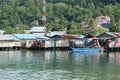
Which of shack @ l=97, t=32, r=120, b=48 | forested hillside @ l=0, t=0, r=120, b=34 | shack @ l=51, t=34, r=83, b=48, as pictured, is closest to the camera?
shack @ l=97, t=32, r=120, b=48

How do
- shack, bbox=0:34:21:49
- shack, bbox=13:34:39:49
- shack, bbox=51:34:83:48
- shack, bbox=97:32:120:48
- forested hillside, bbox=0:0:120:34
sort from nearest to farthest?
shack, bbox=97:32:120:48, shack, bbox=0:34:21:49, shack, bbox=51:34:83:48, shack, bbox=13:34:39:49, forested hillside, bbox=0:0:120:34

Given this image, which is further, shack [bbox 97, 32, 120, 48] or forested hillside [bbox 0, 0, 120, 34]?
forested hillside [bbox 0, 0, 120, 34]

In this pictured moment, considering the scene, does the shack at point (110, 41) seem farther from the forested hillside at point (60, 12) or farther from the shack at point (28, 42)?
the forested hillside at point (60, 12)

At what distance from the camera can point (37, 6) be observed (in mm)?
139125

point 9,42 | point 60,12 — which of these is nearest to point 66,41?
point 9,42

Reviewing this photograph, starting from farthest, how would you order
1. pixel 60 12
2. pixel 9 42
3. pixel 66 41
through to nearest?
pixel 60 12 → pixel 66 41 → pixel 9 42

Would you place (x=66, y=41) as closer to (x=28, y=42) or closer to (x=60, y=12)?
(x=28, y=42)

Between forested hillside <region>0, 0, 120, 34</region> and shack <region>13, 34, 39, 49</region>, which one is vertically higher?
forested hillside <region>0, 0, 120, 34</region>

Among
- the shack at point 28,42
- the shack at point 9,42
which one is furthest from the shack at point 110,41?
the shack at point 9,42

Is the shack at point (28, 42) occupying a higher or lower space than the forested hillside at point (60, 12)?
lower

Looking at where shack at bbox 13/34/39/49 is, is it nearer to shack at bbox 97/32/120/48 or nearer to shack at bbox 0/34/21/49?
shack at bbox 0/34/21/49

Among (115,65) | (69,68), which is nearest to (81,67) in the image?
(69,68)

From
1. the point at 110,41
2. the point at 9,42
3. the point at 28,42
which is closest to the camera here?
the point at 110,41

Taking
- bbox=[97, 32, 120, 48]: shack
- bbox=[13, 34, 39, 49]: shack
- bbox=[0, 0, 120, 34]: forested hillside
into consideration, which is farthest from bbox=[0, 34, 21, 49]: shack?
bbox=[0, 0, 120, 34]: forested hillside
